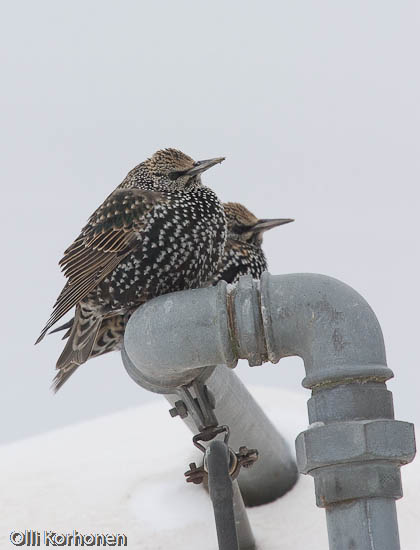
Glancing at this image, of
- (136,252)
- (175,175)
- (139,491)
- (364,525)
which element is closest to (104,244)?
(136,252)

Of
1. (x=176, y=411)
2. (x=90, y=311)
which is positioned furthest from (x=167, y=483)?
(x=176, y=411)

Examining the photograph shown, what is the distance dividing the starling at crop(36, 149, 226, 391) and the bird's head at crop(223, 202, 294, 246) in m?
0.91

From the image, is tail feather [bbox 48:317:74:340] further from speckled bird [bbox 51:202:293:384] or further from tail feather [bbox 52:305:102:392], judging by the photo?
speckled bird [bbox 51:202:293:384]

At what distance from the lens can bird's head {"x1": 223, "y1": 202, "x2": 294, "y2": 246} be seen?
493 cm

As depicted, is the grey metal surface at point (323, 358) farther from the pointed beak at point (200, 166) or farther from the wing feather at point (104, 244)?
the pointed beak at point (200, 166)

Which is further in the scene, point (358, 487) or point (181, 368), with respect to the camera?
point (181, 368)

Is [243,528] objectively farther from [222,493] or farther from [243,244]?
[243,244]

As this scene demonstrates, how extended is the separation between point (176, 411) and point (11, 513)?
1.52 m

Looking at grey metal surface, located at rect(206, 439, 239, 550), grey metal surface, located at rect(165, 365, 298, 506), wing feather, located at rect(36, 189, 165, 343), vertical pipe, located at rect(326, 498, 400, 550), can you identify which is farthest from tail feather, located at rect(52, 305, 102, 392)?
vertical pipe, located at rect(326, 498, 400, 550)

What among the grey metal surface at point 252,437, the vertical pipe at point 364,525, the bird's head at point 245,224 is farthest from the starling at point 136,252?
the vertical pipe at point 364,525

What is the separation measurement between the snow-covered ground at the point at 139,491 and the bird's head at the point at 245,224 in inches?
29.4

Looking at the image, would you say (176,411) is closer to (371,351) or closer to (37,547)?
(371,351)

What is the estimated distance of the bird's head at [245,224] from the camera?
4.93 meters

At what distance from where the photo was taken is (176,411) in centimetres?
313
